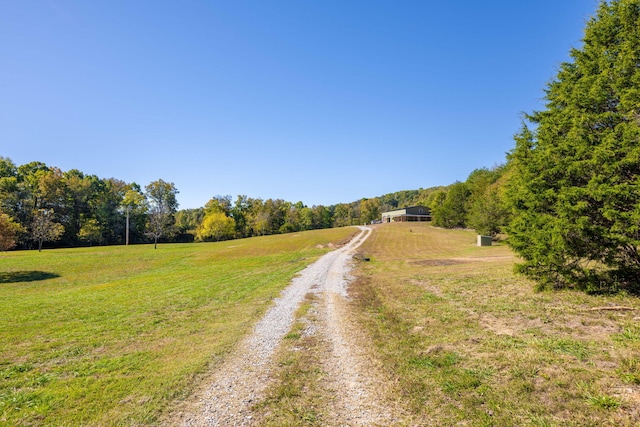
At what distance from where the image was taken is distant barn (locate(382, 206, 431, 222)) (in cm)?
9138

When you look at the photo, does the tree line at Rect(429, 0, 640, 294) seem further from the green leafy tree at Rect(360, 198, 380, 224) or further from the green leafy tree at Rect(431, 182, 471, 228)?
the green leafy tree at Rect(360, 198, 380, 224)

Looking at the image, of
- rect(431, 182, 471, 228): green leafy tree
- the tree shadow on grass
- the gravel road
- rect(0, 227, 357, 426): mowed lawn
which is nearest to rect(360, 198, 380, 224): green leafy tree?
rect(431, 182, 471, 228): green leafy tree

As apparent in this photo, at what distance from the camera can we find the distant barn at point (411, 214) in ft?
300

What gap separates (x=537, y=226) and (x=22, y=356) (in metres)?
17.4

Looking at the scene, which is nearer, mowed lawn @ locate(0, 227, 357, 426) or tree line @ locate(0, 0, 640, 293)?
mowed lawn @ locate(0, 227, 357, 426)

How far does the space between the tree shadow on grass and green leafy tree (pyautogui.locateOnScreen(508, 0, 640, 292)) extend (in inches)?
1424

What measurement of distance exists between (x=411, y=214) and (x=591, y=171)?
277ft

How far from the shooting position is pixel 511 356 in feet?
21.9

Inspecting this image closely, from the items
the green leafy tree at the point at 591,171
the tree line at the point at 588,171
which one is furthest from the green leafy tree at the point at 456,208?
the green leafy tree at the point at 591,171

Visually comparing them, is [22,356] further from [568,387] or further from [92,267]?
[92,267]

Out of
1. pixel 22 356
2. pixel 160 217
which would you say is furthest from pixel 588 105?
pixel 160 217

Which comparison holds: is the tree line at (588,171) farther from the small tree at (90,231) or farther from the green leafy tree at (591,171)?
the small tree at (90,231)

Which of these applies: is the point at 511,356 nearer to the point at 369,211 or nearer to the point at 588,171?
the point at 588,171

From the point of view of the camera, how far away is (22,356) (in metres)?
7.79
